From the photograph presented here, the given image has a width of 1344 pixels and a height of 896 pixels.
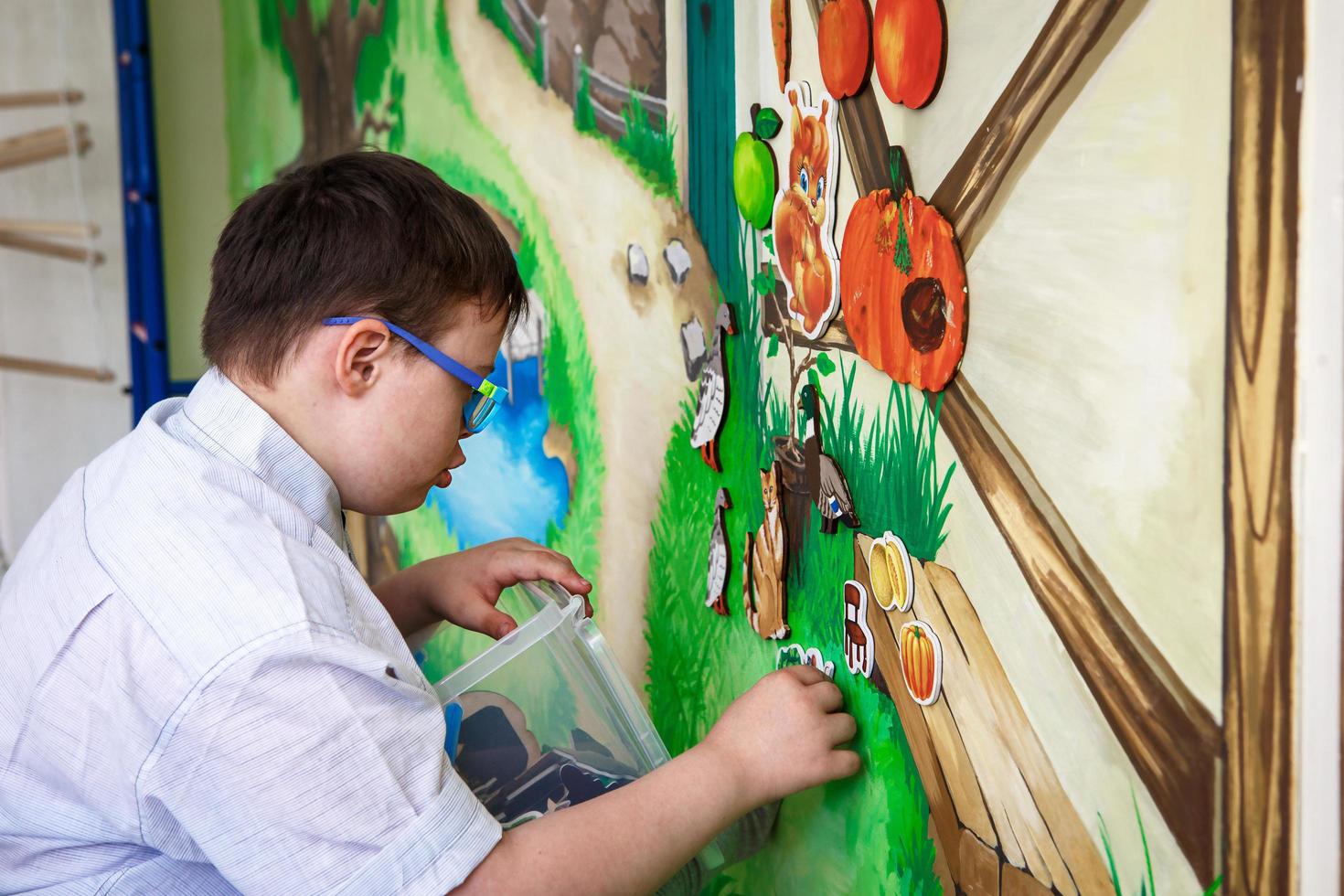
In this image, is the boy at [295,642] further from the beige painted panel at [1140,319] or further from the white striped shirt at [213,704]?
the beige painted panel at [1140,319]

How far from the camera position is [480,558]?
106cm

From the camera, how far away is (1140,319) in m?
0.53

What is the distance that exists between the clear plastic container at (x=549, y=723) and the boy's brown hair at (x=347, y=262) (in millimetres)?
254

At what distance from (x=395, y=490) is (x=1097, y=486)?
0.52 m

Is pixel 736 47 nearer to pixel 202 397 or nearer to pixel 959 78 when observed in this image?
pixel 959 78

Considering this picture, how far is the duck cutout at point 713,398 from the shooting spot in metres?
0.99

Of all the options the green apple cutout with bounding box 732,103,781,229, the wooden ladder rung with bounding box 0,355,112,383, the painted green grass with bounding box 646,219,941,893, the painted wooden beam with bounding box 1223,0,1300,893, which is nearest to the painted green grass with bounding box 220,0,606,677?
the painted green grass with bounding box 646,219,941,893

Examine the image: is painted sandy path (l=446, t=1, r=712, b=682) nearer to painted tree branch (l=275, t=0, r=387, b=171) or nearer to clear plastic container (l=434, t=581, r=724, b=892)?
clear plastic container (l=434, t=581, r=724, b=892)

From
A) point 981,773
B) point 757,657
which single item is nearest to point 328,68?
point 757,657

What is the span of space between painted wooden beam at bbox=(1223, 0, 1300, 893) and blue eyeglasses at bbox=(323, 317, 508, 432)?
20.6 inches

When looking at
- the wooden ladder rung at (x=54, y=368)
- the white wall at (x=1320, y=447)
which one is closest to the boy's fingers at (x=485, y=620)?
the white wall at (x=1320, y=447)

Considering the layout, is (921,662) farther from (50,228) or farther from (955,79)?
(50,228)

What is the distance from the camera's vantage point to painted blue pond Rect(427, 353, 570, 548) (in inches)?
53.7

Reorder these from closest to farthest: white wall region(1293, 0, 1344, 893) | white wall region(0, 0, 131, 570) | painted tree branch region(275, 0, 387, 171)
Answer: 1. white wall region(1293, 0, 1344, 893)
2. painted tree branch region(275, 0, 387, 171)
3. white wall region(0, 0, 131, 570)
